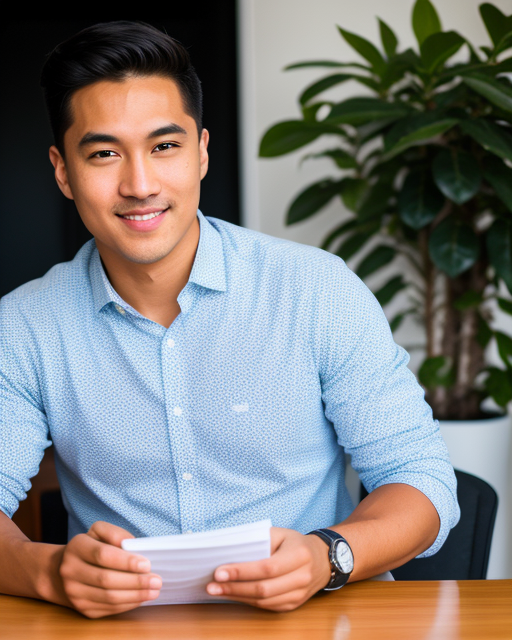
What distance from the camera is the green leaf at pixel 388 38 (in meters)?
2.15

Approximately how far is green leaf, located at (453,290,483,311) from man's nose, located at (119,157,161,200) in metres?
1.27

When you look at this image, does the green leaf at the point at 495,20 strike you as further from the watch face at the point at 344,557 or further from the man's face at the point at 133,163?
the watch face at the point at 344,557

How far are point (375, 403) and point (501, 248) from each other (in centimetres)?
105

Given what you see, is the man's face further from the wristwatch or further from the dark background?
the dark background

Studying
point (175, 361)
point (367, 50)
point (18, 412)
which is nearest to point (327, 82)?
point (367, 50)

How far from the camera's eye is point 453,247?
2.05 m

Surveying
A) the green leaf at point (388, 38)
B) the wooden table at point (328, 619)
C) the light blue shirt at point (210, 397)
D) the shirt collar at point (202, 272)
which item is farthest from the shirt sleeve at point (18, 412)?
the green leaf at point (388, 38)

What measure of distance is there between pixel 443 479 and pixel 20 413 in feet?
2.55

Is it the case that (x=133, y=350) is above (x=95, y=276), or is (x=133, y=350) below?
below

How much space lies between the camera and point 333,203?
9.21 ft

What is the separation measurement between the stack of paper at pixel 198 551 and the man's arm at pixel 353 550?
0.02 meters

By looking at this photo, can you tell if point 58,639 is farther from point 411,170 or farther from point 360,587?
point 411,170

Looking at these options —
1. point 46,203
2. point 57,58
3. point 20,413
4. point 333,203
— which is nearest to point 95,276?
point 20,413

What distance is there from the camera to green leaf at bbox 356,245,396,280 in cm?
240
